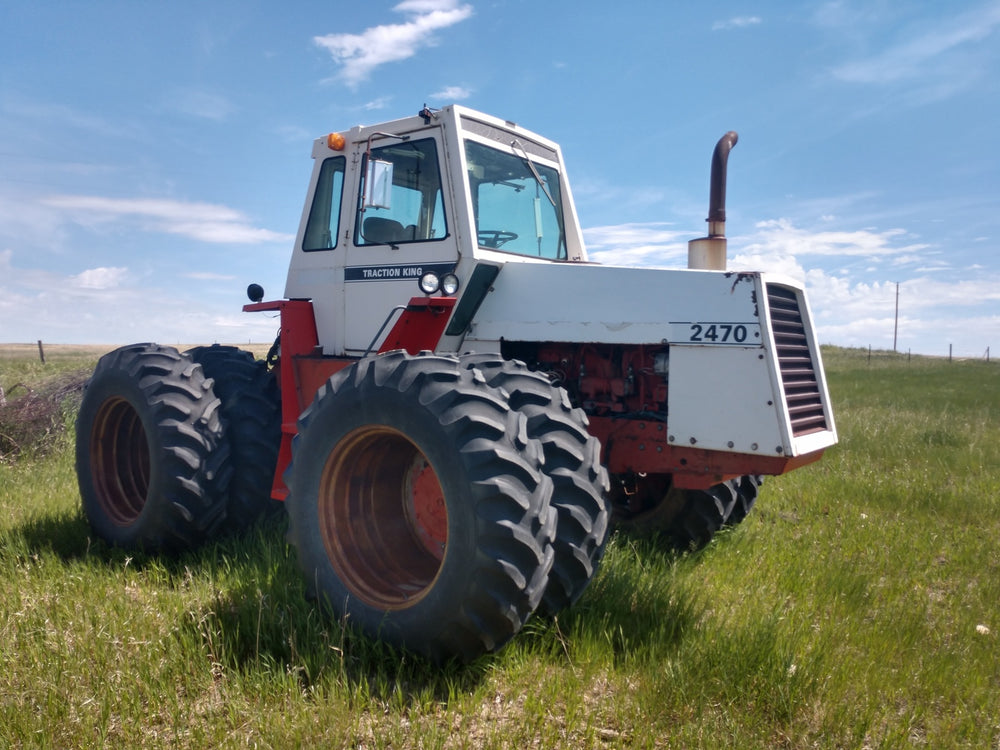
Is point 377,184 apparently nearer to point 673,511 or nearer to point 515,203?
point 515,203

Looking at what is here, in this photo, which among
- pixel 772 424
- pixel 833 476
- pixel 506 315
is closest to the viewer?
pixel 772 424

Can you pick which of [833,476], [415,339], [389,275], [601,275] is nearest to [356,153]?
[389,275]

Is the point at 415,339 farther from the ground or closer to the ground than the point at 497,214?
closer to the ground

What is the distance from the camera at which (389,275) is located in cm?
487

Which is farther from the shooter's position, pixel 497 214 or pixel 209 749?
pixel 497 214

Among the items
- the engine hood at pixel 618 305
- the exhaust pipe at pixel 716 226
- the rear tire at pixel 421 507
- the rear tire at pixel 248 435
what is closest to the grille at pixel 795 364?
the engine hood at pixel 618 305

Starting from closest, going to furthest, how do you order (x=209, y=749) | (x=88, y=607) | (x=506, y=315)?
1. (x=209, y=749)
2. (x=88, y=607)
3. (x=506, y=315)

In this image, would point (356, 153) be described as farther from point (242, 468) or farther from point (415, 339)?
point (242, 468)

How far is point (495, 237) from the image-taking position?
4816mm

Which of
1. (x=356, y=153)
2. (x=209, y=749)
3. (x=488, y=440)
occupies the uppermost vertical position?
(x=356, y=153)

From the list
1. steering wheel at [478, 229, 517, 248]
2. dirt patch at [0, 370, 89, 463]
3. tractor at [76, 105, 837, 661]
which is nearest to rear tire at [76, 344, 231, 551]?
tractor at [76, 105, 837, 661]

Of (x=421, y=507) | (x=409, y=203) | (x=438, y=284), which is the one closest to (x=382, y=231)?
(x=409, y=203)

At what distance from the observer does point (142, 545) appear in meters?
4.89

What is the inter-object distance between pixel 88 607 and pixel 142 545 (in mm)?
977
